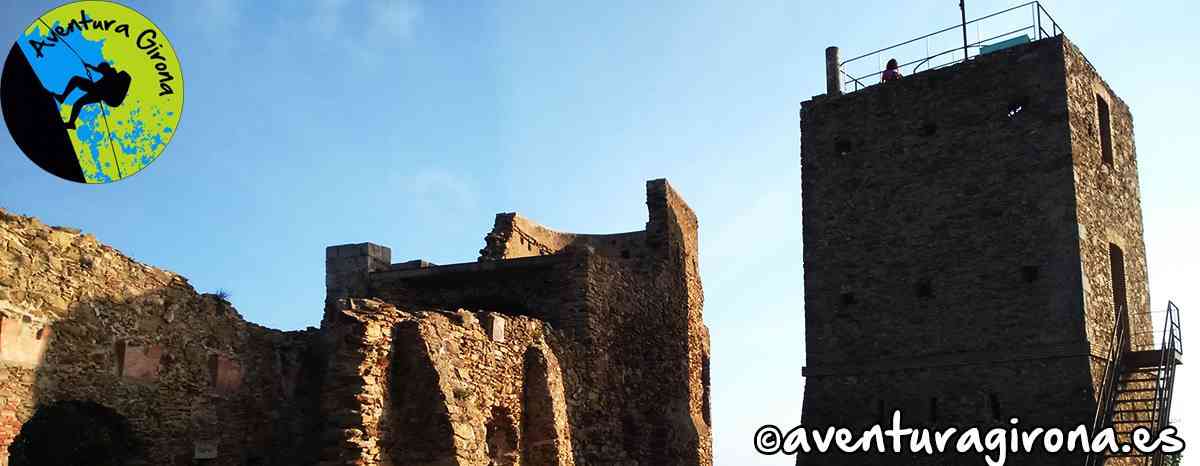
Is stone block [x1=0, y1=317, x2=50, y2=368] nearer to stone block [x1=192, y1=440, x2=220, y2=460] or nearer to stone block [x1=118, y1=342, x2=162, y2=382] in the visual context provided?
stone block [x1=118, y1=342, x2=162, y2=382]

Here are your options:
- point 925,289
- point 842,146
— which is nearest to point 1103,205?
point 925,289

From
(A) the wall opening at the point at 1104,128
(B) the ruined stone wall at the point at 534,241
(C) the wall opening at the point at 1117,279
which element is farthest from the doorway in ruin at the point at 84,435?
(A) the wall opening at the point at 1104,128

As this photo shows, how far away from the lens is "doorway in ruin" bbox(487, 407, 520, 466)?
16547 millimetres

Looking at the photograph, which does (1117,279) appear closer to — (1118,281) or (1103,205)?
(1118,281)

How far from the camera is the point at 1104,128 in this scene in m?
20.8

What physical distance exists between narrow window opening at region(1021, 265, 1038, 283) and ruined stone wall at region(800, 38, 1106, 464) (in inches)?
0.9

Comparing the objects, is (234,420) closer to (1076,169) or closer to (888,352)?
(888,352)

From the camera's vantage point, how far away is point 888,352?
19250 mm

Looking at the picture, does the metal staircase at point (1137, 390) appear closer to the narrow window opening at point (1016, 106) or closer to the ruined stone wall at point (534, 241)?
the narrow window opening at point (1016, 106)

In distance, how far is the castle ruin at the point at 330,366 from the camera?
483 inches

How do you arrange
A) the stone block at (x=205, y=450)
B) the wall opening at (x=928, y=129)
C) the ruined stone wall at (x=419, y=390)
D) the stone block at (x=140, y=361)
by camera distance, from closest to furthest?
the stone block at (x=140, y=361) → the stone block at (x=205, y=450) → the ruined stone wall at (x=419, y=390) → the wall opening at (x=928, y=129)

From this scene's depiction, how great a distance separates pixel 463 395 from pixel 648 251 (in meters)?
8.74

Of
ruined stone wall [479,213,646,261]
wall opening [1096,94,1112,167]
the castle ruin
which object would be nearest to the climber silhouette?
the castle ruin

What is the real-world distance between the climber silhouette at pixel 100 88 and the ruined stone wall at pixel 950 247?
1111 cm
